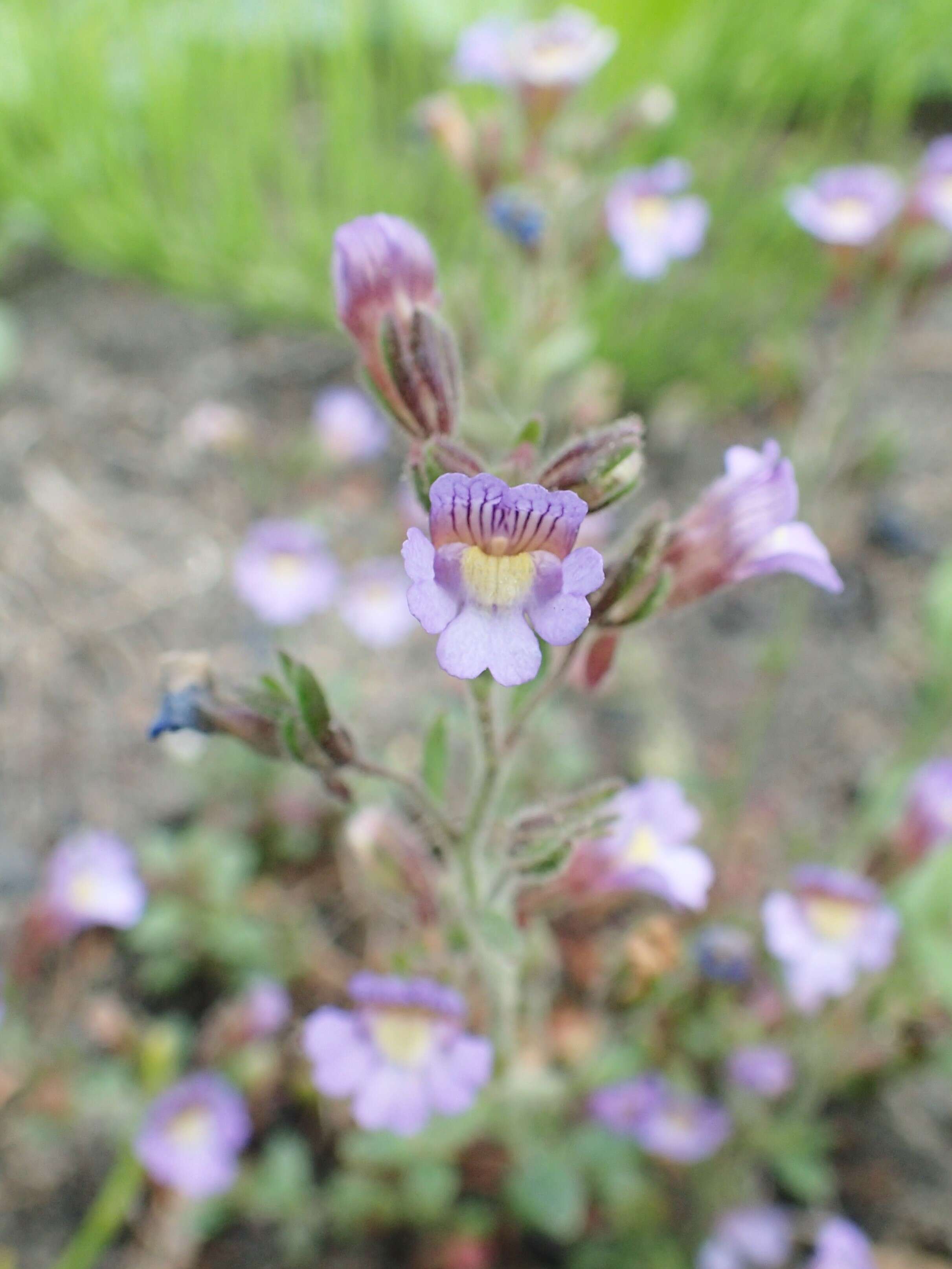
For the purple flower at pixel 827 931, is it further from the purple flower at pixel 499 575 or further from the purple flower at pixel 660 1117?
the purple flower at pixel 499 575

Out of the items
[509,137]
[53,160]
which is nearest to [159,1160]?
[509,137]

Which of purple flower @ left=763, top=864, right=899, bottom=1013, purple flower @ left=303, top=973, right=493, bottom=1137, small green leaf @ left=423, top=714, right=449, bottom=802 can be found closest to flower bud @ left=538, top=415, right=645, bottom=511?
small green leaf @ left=423, top=714, right=449, bottom=802

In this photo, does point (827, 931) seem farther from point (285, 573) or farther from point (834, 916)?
point (285, 573)

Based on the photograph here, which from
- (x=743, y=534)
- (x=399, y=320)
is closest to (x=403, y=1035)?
(x=743, y=534)

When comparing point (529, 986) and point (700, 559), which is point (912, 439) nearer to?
point (529, 986)

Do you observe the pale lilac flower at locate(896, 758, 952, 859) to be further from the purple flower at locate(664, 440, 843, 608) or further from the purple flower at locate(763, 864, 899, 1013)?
the purple flower at locate(664, 440, 843, 608)

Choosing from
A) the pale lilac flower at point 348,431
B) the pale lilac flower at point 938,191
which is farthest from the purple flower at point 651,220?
the pale lilac flower at point 348,431
